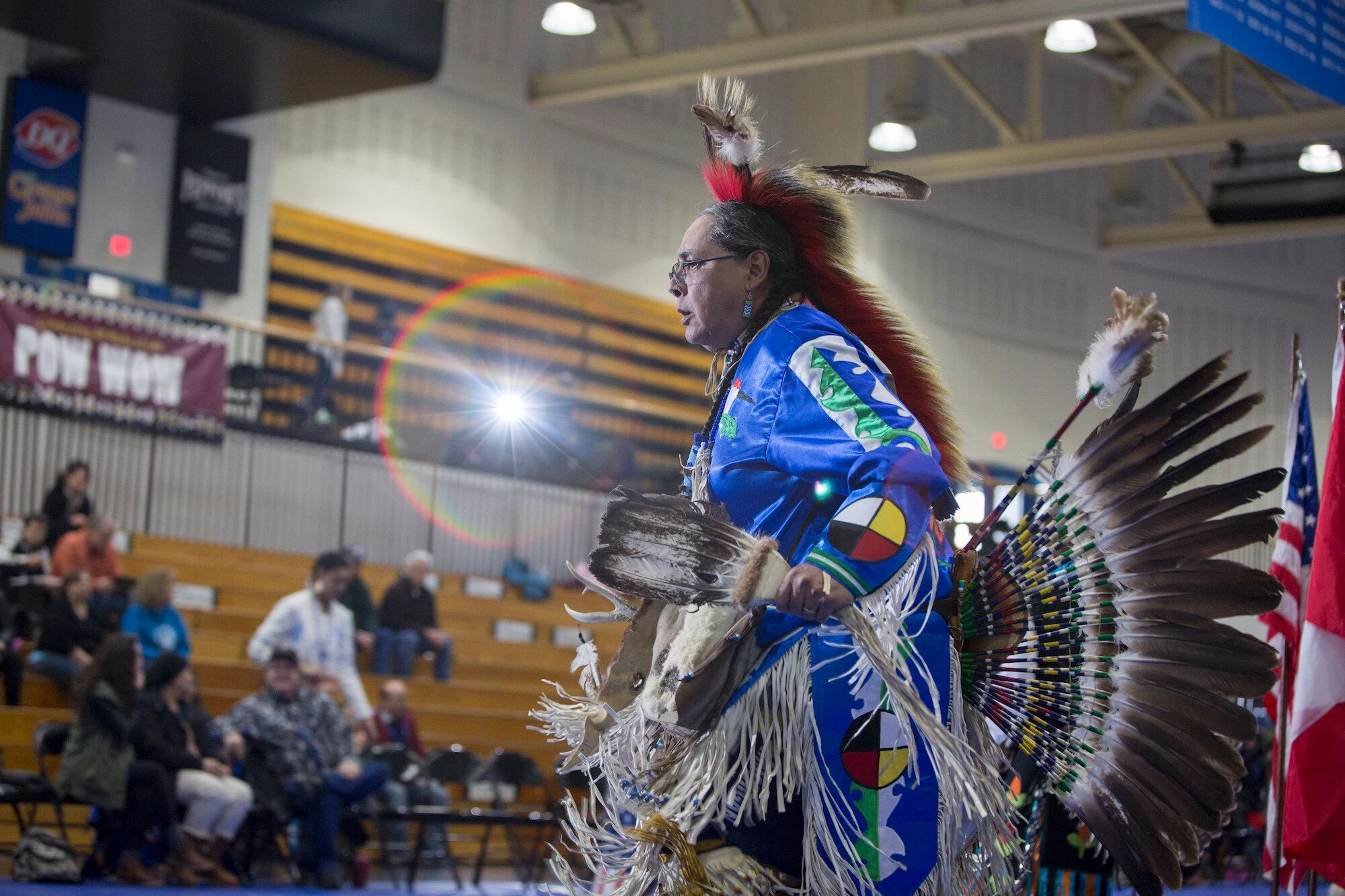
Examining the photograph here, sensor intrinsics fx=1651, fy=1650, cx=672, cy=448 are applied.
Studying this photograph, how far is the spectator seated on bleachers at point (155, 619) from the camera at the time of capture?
7.54m

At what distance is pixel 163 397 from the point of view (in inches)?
406

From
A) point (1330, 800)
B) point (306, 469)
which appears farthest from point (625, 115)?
point (1330, 800)

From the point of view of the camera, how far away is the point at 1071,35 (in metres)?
10.4

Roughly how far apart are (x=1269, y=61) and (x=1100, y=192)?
13.1m

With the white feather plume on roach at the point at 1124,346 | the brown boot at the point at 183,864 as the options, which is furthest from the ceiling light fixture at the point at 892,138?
the white feather plume on roach at the point at 1124,346

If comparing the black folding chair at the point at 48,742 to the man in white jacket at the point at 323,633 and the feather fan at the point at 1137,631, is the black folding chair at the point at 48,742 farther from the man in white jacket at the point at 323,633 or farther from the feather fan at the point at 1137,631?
the feather fan at the point at 1137,631

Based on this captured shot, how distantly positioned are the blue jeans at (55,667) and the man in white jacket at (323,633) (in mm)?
783

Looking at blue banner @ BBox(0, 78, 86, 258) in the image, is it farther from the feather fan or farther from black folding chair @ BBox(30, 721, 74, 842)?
the feather fan

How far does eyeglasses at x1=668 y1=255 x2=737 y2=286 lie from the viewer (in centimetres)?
249

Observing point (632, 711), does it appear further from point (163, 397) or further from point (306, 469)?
point (306, 469)

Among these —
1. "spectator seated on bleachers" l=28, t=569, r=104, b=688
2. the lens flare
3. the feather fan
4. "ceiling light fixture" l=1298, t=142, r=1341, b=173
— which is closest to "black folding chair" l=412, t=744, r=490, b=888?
"spectator seated on bleachers" l=28, t=569, r=104, b=688

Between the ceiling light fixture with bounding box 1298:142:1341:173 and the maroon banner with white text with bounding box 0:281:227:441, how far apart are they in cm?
825

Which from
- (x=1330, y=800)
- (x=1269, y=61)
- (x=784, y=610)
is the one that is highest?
(x=1269, y=61)

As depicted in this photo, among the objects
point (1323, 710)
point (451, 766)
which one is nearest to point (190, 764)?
point (451, 766)
